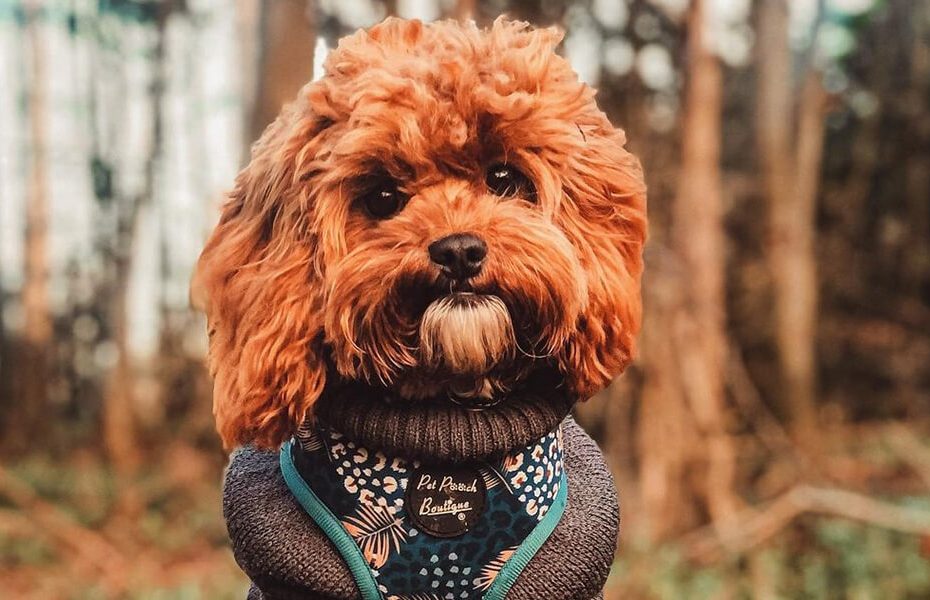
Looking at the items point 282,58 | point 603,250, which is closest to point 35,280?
point 282,58

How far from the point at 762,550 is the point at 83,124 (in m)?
8.86

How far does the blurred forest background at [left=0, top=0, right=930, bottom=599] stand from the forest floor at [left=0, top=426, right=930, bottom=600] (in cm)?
2

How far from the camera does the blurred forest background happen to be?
5668 millimetres

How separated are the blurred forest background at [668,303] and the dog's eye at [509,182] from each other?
9.18ft

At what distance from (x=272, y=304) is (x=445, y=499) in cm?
51

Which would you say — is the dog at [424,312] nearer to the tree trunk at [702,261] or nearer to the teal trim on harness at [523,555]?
the teal trim on harness at [523,555]

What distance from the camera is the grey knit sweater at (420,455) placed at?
2051 mm

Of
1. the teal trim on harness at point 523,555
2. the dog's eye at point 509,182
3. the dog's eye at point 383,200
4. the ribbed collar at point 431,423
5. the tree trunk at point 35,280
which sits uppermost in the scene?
the dog's eye at point 509,182

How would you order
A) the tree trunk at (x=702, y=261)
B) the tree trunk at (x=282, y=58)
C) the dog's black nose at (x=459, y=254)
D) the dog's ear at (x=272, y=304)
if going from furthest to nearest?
the tree trunk at (x=702, y=261), the tree trunk at (x=282, y=58), the dog's ear at (x=272, y=304), the dog's black nose at (x=459, y=254)

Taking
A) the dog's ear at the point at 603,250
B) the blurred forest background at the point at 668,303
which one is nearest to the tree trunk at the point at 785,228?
the blurred forest background at the point at 668,303

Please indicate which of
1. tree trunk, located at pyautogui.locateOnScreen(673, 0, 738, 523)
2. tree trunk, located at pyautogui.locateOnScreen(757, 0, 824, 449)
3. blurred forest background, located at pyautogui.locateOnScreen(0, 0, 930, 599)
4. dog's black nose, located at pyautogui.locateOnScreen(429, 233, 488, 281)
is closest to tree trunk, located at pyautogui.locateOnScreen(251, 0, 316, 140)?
blurred forest background, located at pyautogui.locateOnScreen(0, 0, 930, 599)

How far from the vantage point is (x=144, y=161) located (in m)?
10.9

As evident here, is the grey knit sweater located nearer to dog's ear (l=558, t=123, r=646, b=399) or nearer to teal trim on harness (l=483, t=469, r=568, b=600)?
teal trim on harness (l=483, t=469, r=568, b=600)

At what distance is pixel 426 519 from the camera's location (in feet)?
6.76
